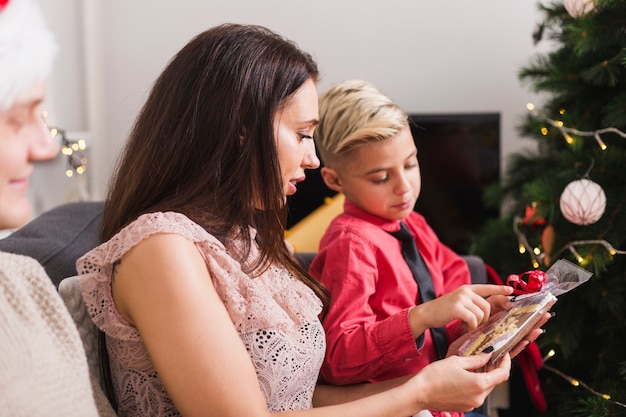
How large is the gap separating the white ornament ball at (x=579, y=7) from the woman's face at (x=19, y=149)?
1525 mm

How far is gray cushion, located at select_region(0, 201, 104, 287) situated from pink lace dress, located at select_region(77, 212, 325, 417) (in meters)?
0.28

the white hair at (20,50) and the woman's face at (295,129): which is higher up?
the white hair at (20,50)

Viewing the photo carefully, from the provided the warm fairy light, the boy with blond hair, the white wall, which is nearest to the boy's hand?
the boy with blond hair

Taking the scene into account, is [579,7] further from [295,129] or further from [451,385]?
[451,385]

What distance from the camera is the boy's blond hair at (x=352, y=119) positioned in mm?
1528

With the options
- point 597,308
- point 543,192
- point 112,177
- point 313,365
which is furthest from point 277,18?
point 313,365

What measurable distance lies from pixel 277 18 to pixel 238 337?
2.54 m

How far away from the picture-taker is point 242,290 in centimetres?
117

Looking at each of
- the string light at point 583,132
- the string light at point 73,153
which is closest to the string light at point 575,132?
the string light at point 583,132

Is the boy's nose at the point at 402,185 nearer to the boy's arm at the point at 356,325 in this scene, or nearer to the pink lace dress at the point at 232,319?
the boy's arm at the point at 356,325

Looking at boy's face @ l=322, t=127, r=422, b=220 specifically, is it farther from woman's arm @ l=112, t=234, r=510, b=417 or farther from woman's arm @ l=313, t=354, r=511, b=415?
woman's arm @ l=112, t=234, r=510, b=417

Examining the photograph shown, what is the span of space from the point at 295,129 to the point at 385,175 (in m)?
0.33

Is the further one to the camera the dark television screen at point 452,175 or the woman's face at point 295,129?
the dark television screen at point 452,175

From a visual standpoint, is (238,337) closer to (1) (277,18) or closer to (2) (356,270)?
(2) (356,270)
